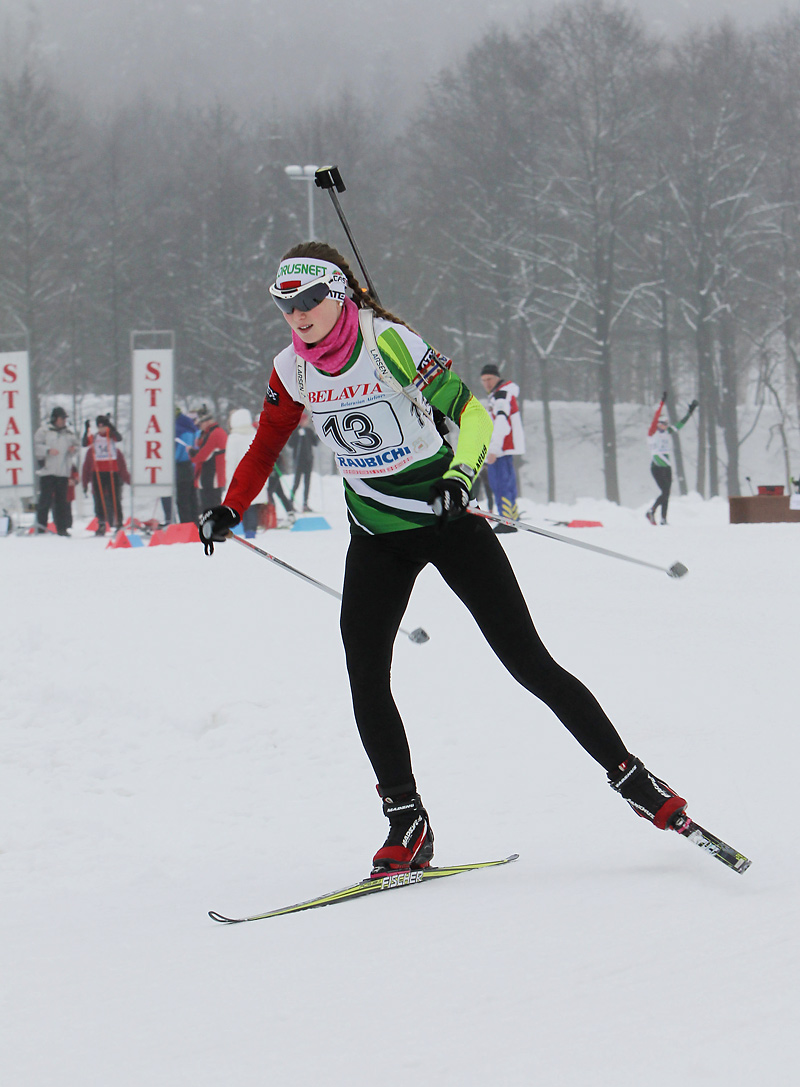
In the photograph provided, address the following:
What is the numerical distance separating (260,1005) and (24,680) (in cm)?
371

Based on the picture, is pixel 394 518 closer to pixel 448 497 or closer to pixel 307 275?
pixel 448 497

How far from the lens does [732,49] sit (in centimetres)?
3030

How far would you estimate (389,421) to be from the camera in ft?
10.8

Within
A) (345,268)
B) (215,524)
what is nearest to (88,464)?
(215,524)

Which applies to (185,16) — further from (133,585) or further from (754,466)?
(133,585)

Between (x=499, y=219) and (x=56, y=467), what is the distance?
1934 centimetres

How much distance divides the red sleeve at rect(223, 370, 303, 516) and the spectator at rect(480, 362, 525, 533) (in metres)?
8.10

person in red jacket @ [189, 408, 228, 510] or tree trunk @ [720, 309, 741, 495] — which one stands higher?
tree trunk @ [720, 309, 741, 495]

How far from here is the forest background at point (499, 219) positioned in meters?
29.5

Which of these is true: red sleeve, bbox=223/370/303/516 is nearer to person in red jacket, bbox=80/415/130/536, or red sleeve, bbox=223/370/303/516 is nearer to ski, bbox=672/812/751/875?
ski, bbox=672/812/751/875

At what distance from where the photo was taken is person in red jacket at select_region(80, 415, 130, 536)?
51.8 feet

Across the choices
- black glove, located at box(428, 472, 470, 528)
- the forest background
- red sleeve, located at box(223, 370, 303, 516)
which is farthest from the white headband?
the forest background

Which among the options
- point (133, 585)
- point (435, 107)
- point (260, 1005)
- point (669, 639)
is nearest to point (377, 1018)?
point (260, 1005)

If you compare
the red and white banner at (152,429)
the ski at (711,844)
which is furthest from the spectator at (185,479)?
the ski at (711,844)
